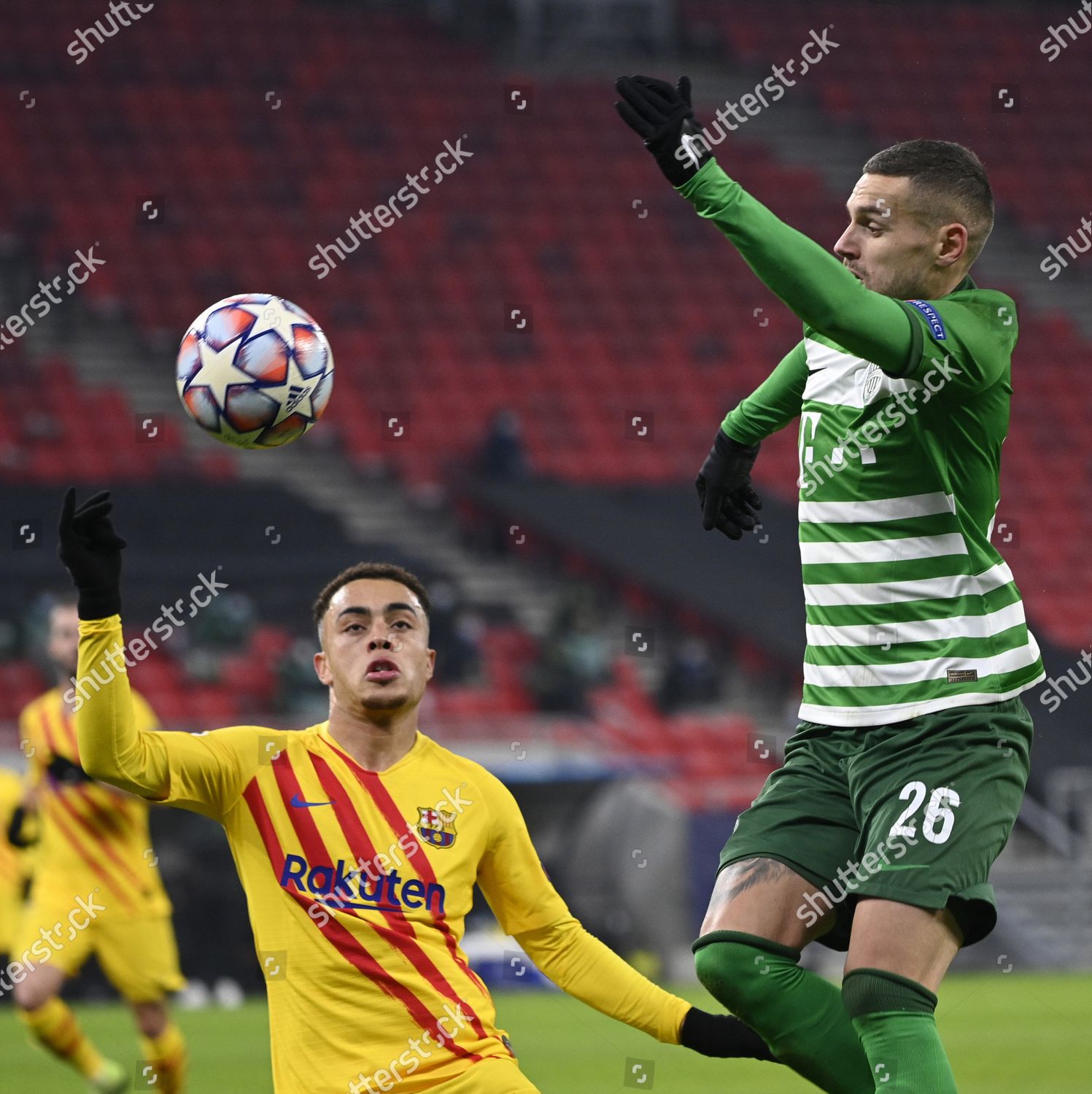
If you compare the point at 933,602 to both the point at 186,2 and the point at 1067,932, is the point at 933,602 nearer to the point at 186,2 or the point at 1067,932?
the point at 1067,932

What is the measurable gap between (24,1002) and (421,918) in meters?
3.45

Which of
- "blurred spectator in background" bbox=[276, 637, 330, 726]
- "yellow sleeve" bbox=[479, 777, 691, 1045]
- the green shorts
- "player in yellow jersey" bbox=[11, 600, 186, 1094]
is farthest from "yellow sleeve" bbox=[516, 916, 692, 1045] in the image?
"blurred spectator in background" bbox=[276, 637, 330, 726]

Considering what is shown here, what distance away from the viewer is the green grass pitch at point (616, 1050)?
306 inches

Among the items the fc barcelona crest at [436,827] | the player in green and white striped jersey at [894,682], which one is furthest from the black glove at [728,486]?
the fc barcelona crest at [436,827]

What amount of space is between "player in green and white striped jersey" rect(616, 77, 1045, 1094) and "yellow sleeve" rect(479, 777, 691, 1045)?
0.93ft

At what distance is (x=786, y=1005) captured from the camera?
357cm

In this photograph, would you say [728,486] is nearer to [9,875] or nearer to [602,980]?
[602,980]

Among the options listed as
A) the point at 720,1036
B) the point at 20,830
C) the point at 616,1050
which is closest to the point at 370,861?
the point at 720,1036

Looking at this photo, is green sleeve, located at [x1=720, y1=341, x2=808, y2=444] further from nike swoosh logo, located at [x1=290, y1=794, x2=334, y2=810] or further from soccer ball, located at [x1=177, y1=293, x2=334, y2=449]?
nike swoosh logo, located at [x1=290, y1=794, x2=334, y2=810]

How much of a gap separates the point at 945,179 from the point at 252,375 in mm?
1851

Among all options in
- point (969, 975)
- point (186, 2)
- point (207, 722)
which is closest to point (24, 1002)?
point (207, 722)

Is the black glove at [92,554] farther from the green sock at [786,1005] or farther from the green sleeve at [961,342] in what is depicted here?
the green sleeve at [961,342]

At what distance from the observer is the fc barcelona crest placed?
390 centimetres

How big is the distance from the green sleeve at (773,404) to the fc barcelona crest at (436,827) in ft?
3.65
